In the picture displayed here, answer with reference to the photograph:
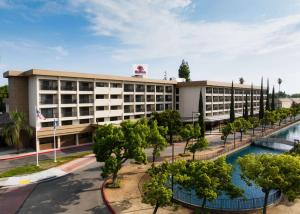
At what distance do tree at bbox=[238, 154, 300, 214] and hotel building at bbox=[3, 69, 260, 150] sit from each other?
32148 mm

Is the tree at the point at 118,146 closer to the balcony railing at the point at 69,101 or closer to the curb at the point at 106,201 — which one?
the curb at the point at 106,201

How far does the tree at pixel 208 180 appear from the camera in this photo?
64.8 feet

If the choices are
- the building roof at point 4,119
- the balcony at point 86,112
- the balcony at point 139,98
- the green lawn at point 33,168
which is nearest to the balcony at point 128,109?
the balcony at point 139,98

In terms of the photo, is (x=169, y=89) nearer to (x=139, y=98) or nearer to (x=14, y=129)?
(x=139, y=98)

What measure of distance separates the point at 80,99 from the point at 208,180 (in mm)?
39063

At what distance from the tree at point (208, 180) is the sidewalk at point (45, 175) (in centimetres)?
2073

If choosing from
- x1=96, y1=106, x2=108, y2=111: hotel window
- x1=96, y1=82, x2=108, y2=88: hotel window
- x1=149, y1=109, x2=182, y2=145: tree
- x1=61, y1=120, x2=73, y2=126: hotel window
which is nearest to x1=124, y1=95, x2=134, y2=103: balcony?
x1=96, y1=106, x2=108, y2=111: hotel window

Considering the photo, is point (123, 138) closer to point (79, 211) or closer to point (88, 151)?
point (79, 211)

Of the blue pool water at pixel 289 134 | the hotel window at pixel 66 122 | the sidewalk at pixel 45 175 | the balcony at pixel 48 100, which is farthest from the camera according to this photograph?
the blue pool water at pixel 289 134

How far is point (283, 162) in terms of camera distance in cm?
1966

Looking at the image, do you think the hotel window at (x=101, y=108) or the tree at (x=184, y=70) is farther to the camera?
the tree at (x=184, y=70)

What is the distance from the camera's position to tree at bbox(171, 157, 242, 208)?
19.8 meters

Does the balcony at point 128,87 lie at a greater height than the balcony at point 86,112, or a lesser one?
greater

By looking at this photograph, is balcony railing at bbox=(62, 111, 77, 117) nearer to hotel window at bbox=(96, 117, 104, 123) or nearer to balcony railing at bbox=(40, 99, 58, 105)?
balcony railing at bbox=(40, 99, 58, 105)
